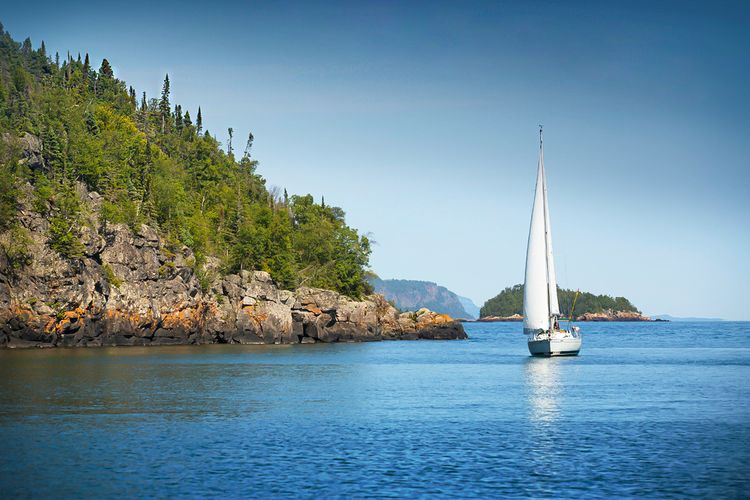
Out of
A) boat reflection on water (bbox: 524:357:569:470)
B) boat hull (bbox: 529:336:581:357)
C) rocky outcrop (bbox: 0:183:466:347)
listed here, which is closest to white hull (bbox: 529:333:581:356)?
boat hull (bbox: 529:336:581:357)

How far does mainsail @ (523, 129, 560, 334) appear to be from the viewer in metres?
89.5

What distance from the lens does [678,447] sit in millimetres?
35281

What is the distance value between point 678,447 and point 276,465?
1784cm

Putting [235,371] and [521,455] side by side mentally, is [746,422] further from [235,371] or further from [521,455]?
[235,371]

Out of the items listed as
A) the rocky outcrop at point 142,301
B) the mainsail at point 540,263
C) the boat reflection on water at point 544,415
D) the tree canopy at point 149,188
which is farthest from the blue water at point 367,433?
the tree canopy at point 149,188

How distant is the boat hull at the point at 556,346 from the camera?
91.8 meters

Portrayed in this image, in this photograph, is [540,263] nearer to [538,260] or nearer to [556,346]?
[538,260]

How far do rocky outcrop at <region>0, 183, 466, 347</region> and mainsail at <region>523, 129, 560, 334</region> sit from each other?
60947 mm

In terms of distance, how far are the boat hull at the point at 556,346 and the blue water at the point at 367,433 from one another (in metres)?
15.6

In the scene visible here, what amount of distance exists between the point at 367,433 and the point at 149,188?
112 m

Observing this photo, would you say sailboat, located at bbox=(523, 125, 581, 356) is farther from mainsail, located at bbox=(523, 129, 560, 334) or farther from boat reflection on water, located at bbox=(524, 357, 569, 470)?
boat reflection on water, located at bbox=(524, 357, 569, 470)

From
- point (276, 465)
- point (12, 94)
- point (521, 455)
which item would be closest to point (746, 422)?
point (521, 455)

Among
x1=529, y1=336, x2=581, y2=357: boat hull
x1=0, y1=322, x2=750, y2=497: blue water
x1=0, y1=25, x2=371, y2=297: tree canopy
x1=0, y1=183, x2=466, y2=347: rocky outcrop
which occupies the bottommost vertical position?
x1=0, y1=322, x2=750, y2=497: blue water

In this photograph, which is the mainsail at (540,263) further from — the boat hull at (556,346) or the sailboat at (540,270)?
the boat hull at (556,346)
